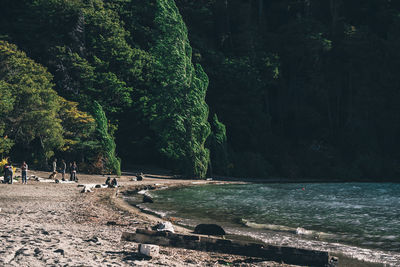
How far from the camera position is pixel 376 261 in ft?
36.7

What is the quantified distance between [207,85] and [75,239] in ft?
117

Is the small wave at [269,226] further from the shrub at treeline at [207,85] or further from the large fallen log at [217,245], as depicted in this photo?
the shrub at treeline at [207,85]

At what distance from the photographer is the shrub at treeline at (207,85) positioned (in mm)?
39875

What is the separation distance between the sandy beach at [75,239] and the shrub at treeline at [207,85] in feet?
64.1

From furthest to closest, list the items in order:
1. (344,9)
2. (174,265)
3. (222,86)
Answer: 1. (344,9)
2. (222,86)
3. (174,265)

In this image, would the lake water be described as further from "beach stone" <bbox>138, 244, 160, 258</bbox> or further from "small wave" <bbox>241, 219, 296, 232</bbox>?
"beach stone" <bbox>138, 244, 160, 258</bbox>

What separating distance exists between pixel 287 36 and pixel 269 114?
11.7 meters

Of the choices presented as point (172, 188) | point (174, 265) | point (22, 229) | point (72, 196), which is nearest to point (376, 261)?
point (174, 265)

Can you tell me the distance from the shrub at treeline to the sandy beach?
19547mm

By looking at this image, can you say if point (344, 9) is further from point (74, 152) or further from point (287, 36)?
point (74, 152)

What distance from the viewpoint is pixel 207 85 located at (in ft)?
149

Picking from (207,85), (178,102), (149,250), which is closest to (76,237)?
(149,250)

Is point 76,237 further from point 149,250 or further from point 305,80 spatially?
point 305,80

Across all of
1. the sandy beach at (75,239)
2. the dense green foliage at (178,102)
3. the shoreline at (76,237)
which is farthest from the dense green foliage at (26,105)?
the sandy beach at (75,239)
